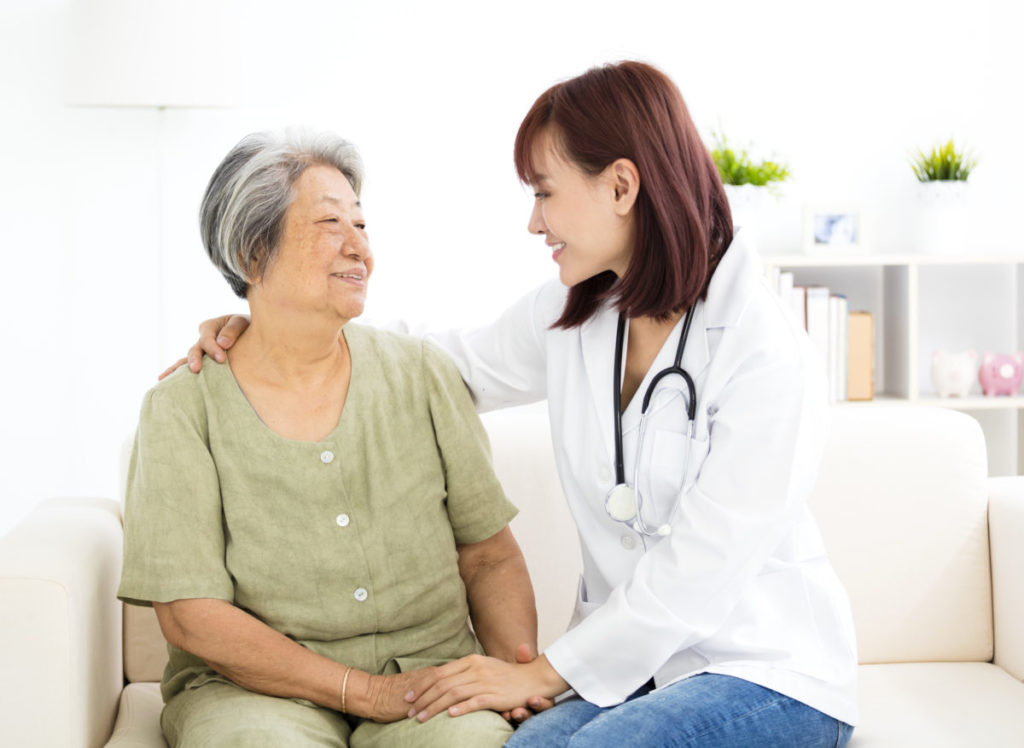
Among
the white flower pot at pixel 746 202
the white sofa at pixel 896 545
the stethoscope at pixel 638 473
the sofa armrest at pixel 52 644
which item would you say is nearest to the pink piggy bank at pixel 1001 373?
the white flower pot at pixel 746 202

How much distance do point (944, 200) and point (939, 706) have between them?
2.11 meters

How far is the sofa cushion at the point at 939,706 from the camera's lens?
5.51 feet

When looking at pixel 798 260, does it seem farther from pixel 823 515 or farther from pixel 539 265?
pixel 823 515

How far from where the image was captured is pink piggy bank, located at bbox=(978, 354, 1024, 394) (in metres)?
3.50

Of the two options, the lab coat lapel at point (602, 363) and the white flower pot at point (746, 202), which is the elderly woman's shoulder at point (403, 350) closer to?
the lab coat lapel at point (602, 363)

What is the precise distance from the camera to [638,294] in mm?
1614

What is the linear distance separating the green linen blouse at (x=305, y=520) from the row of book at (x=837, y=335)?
1.98 m

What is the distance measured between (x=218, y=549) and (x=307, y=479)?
0.53ft

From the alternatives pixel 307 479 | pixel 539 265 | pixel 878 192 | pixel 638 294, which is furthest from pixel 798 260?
pixel 307 479

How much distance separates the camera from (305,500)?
1661 mm

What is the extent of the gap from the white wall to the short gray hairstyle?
164 centimetres

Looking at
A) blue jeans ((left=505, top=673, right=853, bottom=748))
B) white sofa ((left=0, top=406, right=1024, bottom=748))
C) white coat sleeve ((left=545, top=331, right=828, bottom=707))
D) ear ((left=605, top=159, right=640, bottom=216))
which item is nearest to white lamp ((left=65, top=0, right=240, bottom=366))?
white sofa ((left=0, top=406, right=1024, bottom=748))

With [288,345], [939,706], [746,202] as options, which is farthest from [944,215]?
[288,345]

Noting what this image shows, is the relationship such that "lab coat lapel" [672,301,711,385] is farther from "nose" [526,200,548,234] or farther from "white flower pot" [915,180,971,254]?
"white flower pot" [915,180,971,254]
